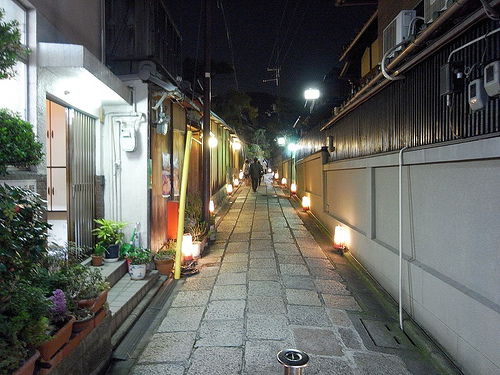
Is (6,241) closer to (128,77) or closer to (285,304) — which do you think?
(285,304)

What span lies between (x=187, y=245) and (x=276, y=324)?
4295 millimetres

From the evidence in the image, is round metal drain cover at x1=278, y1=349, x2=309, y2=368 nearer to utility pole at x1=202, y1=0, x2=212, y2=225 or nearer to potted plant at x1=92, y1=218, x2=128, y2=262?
potted plant at x1=92, y1=218, x2=128, y2=262

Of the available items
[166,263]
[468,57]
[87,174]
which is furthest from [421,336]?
[87,174]

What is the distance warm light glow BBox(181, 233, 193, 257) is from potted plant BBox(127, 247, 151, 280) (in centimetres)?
163

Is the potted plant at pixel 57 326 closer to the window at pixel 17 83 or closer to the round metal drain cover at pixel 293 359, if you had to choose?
the round metal drain cover at pixel 293 359

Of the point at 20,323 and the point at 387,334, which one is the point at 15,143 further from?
the point at 387,334

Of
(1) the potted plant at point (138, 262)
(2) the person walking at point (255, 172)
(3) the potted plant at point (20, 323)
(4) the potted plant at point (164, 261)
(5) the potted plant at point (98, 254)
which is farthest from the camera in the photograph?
(2) the person walking at point (255, 172)

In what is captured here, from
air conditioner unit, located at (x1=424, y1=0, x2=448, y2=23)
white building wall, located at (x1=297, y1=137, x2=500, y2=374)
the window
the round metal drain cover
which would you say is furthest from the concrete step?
air conditioner unit, located at (x1=424, y1=0, x2=448, y2=23)

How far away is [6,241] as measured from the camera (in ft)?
10.2

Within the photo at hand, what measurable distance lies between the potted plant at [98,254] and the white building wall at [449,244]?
5.91 meters

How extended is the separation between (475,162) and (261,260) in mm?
6281

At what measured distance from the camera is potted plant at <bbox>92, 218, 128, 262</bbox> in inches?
309

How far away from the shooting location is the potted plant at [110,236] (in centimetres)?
784

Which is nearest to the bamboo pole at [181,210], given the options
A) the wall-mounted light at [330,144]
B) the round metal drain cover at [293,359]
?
the round metal drain cover at [293,359]
